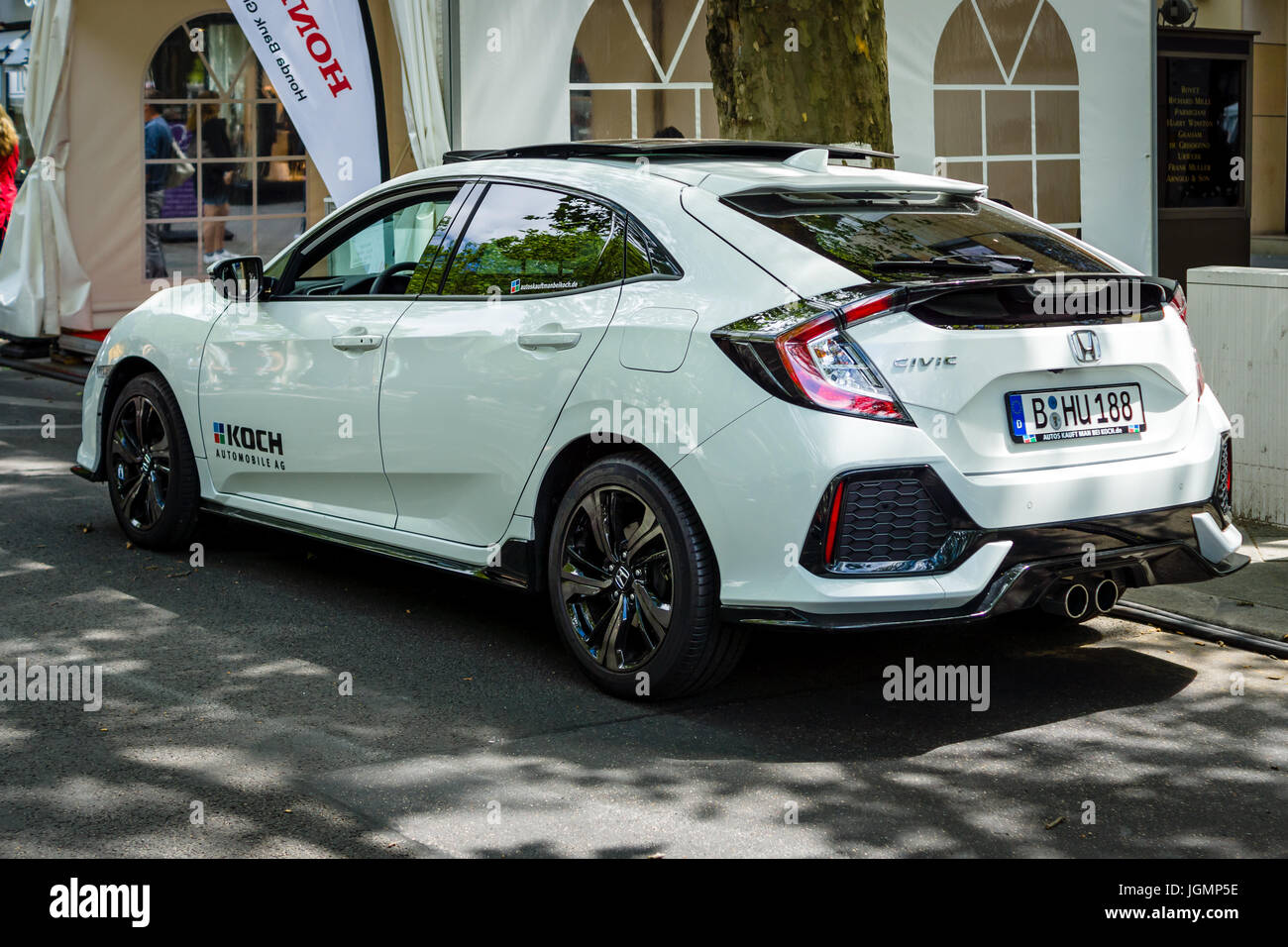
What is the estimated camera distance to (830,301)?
15.8 feet

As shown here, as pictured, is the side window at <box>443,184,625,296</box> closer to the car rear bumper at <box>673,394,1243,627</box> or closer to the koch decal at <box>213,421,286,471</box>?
the car rear bumper at <box>673,394,1243,627</box>

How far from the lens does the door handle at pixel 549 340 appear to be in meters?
5.41

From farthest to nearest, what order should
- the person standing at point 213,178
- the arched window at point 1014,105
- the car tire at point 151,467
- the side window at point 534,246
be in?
the person standing at point 213,178 → the arched window at point 1014,105 → the car tire at point 151,467 → the side window at point 534,246

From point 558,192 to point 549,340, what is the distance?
59 cm

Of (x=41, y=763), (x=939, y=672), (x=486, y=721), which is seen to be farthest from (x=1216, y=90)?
(x=41, y=763)

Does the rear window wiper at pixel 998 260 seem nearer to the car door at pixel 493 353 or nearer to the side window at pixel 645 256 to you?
the side window at pixel 645 256

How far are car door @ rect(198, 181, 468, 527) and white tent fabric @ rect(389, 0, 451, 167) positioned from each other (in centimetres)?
584

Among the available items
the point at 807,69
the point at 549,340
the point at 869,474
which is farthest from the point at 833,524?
the point at 807,69

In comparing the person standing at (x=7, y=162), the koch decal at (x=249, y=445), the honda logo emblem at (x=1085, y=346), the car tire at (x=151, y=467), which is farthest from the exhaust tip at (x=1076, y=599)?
the person standing at (x=7, y=162)

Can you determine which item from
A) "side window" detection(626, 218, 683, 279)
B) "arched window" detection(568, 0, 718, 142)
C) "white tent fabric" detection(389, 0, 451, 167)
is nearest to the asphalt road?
"side window" detection(626, 218, 683, 279)

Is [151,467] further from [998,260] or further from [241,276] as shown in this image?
[998,260]

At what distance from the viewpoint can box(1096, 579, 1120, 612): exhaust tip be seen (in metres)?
5.04

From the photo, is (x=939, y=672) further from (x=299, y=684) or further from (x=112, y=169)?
(x=112, y=169)

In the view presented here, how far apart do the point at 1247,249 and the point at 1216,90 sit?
148 centimetres
